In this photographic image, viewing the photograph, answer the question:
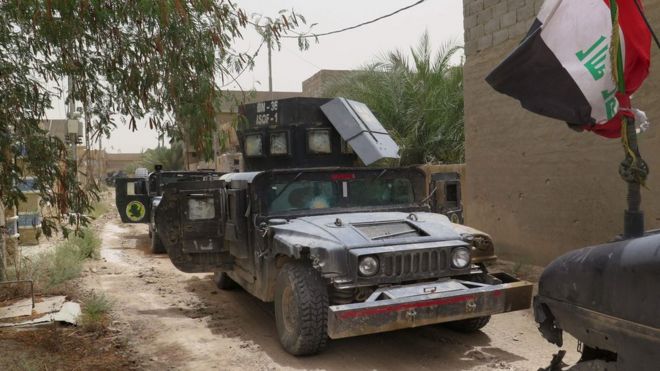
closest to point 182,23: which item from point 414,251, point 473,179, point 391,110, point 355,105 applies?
point 414,251

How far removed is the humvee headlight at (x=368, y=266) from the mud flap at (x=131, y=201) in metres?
8.84

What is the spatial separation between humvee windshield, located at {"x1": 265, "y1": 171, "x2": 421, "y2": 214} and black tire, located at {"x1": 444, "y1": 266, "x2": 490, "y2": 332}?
1.33 metres

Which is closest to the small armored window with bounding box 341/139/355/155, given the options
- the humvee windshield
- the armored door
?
the humvee windshield

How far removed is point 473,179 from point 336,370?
6008 millimetres

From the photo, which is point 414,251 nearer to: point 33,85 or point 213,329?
point 213,329

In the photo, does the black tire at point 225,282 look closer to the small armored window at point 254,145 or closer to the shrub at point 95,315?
the shrub at point 95,315

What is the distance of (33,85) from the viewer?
3965mm

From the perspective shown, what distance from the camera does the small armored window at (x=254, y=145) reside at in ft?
26.5

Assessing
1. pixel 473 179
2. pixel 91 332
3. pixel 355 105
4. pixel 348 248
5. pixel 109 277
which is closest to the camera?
pixel 348 248

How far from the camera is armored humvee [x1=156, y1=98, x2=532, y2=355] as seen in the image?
14.5ft

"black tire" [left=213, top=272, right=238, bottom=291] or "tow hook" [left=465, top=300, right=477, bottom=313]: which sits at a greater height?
"tow hook" [left=465, top=300, right=477, bottom=313]

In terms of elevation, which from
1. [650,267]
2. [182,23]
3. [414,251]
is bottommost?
[414,251]

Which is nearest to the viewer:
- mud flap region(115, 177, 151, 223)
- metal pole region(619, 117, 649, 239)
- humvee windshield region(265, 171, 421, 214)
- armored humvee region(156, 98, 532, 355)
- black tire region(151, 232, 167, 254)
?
metal pole region(619, 117, 649, 239)

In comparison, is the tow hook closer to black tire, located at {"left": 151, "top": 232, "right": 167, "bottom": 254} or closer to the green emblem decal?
Result: black tire, located at {"left": 151, "top": 232, "right": 167, "bottom": 254}
